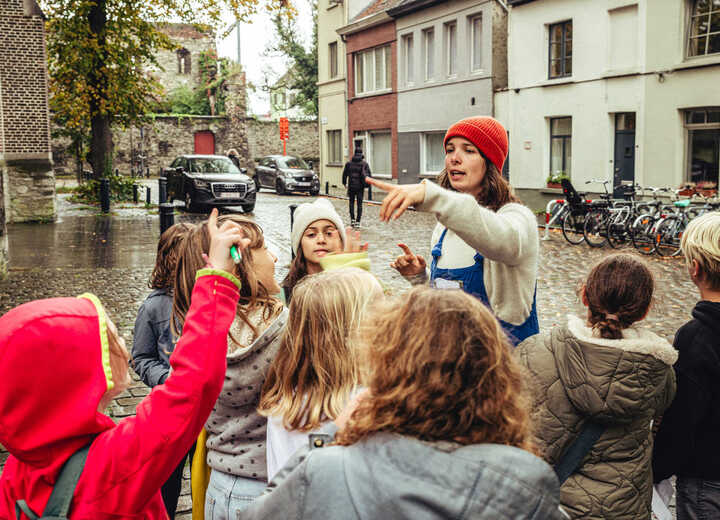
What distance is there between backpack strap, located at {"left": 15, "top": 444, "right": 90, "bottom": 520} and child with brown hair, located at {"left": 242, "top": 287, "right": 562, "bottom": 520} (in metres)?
0.43

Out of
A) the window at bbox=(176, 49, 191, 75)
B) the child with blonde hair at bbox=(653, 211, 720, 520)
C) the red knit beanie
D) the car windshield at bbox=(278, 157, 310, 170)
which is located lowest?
the child with blonde hair at bbox=(653, 211, 720, 520)

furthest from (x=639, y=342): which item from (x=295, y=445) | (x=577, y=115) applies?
(x=577, y=115)

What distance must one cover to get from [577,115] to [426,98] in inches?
319

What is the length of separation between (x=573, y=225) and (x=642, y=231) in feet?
5.46

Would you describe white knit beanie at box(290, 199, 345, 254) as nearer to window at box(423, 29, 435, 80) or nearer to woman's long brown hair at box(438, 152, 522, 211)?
woman's long brown hair at box(438, 152, 522, 211)

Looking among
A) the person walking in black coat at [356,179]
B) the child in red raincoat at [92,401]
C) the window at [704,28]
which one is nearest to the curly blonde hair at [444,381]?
the child in red raincoat at [92,401]

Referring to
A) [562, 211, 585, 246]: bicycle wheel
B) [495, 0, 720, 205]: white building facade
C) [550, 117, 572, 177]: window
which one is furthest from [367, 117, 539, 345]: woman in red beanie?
[550, 117, 572, 177]: window

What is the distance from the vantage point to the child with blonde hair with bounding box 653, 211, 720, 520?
2516 millimetres

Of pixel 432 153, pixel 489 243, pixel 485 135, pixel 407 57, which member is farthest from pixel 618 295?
pixel 407 57

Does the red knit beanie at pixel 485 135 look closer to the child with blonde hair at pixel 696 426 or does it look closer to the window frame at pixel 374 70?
the child with blonde hair at pixel 696 426

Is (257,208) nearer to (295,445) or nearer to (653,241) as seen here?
(653,241)

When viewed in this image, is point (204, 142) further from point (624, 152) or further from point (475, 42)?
point (624, 152)

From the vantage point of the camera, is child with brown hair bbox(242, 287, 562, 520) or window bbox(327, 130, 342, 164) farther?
window bbox(327, 130, 342, 164)

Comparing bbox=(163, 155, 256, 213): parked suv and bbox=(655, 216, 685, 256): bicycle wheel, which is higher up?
bbox=(163, 155, 256, 213): parked suv
